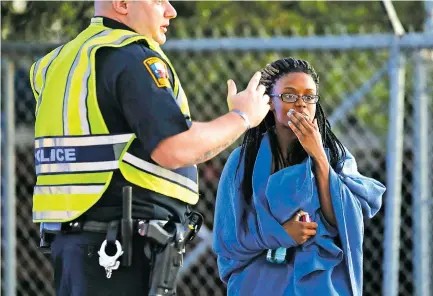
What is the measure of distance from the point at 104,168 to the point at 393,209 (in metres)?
2.17

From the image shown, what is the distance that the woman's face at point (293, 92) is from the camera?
13.0ft

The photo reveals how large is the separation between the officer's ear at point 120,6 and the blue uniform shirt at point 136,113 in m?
0.19

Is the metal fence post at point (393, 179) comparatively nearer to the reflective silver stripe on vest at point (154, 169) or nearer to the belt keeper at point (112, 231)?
the reflective silver stripe on vest at point (154, 169)

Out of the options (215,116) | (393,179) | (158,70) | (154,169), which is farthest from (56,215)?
(215,116)

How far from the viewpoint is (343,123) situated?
6711 mm

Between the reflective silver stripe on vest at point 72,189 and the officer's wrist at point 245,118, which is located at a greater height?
the officer's wrist at point 245,118

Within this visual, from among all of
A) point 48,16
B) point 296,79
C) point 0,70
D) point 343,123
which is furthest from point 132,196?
point 343,123

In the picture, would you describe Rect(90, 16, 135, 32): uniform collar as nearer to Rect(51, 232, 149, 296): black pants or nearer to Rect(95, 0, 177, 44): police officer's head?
Rect(95, 0, 177, 44): police officer's head

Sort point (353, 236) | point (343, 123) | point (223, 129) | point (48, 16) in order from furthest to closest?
point (343, 123) < point (48, 16) < point (353, 236) < point (223, 129)

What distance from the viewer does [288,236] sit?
12.7ft

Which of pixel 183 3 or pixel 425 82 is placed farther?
pixel 183 3

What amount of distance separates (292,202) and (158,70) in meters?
0.84

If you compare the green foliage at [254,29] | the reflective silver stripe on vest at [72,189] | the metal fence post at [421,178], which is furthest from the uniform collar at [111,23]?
the metal fence post at [421,178]

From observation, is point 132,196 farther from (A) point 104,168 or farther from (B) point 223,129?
(B) point 223,129
